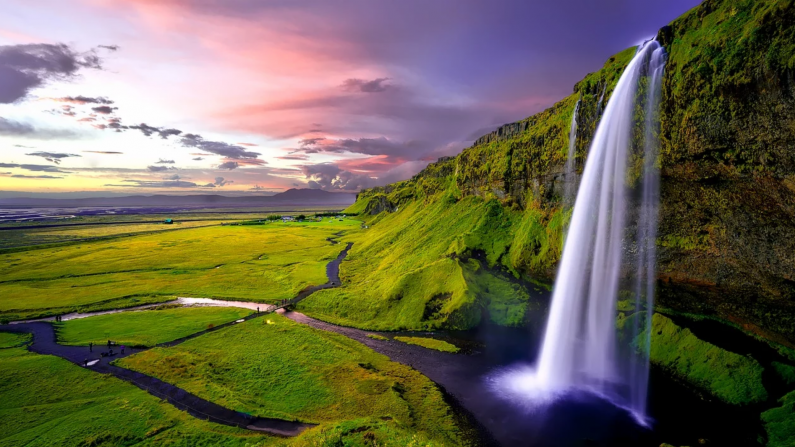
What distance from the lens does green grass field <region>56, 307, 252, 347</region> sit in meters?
50.0

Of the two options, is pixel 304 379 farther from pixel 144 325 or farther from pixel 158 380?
pixel 144 325


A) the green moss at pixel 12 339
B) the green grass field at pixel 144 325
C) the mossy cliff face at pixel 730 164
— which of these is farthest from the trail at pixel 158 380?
the mossy cliff face at pixel 730 164

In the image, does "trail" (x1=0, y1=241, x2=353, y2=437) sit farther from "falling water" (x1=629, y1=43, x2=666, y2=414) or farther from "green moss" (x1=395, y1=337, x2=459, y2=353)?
"falling water" (x1=629, y1=43, x2=666, y2=414)

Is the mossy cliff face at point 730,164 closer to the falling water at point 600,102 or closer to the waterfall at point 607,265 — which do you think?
the falling water at point 600,102

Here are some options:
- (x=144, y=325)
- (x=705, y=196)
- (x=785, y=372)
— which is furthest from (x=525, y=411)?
(x=144, y=325)

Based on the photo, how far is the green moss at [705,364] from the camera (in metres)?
30.0

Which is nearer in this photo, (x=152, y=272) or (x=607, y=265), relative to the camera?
(x=607, y=265)

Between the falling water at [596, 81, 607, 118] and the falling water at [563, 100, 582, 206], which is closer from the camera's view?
the falling water at [596, 81, 607, 118]

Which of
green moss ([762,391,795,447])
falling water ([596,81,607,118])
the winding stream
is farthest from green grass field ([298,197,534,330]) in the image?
falling water ([596,81,607,118])

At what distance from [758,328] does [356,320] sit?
162ft

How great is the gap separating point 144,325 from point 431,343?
4878cm

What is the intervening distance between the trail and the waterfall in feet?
77.2

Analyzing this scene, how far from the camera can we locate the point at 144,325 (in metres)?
56.2

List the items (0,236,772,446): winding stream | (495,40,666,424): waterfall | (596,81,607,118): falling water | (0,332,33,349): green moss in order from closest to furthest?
(0,236,772,446): winding stream → (495,40,666,424): waterfall → (596,81,607,118): falling water → (0,332,33,349): green moss
